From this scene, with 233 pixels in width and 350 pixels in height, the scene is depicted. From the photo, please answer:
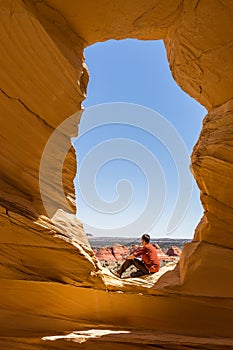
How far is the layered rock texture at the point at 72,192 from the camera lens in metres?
3.86

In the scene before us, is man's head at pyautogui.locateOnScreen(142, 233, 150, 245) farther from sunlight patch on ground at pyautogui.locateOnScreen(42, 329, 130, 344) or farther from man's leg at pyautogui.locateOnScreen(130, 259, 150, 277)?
sunlight patch on ground at pyautogui.locateOnScreen(42, 329, 130, 344)

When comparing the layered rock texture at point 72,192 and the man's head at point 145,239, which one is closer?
the layered rock texture at point 72,192

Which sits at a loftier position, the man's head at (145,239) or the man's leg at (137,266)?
the man's head at (145,239)

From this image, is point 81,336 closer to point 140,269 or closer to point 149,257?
point 140,269

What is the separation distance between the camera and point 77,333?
154 inches

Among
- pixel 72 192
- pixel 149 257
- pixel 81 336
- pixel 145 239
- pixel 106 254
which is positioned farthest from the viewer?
pixel 106 254

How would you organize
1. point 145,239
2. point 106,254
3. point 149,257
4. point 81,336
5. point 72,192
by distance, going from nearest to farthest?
point 81,336
point 72,192
point 149,257
point 145,239
point 106,254

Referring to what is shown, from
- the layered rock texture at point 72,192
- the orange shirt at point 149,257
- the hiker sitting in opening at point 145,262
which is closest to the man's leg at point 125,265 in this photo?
the hiker sitting in opening at point 145,262

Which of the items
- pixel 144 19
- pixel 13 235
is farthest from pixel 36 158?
pixel 144 19

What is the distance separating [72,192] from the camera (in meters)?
4.86

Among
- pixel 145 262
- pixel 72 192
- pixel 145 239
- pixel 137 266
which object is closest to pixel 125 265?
pixel 137 266

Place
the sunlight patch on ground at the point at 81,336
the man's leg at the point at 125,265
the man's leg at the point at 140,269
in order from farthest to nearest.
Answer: the man's leg at the point at 125,265
the man's leg at the point at 140,269
the sunlight patch on ground at the point at 81,336

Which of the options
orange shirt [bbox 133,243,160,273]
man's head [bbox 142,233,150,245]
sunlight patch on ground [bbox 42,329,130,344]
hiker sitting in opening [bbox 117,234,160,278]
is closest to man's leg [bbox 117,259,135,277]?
hiker sitting in opening [bbox 117,234,160,278]

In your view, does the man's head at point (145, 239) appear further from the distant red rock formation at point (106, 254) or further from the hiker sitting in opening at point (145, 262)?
the distant red rock formation at point (106, 254)
